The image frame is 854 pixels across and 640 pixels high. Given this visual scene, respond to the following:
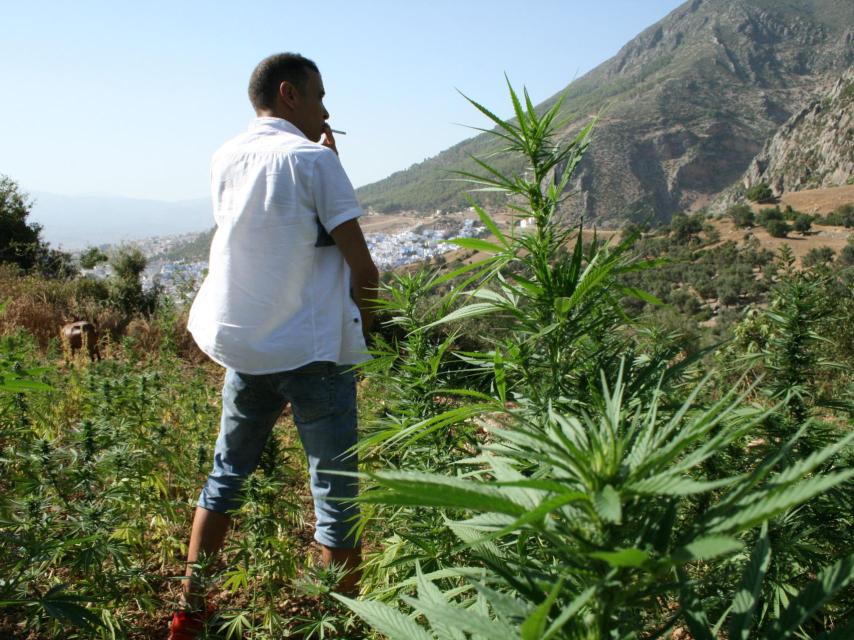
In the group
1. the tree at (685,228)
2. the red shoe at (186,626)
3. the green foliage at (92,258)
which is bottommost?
the tree at (685,228)

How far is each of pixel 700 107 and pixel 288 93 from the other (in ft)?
241

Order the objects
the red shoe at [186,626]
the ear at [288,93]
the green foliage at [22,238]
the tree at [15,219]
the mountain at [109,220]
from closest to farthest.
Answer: the red shoe at [186,626] < the ear at [288,93] < the green foliage at [22,238] < the tree at [15,219] < the mountain at [109,220]

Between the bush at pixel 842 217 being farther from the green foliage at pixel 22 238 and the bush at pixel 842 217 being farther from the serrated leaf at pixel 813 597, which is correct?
the serrated leaf at pixel 813 597

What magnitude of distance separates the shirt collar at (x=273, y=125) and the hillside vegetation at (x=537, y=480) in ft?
2.19

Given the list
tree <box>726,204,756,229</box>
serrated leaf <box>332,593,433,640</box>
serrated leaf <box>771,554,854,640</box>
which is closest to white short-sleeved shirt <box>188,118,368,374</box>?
serrated leaf <box>332,593,433,640</box>

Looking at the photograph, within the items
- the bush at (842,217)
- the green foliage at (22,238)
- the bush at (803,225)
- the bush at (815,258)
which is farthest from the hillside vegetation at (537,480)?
the bush at (842,217)

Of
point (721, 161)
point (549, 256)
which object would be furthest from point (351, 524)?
point (721, 161)

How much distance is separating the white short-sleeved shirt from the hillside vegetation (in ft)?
0.84

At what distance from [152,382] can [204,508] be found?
1.09 m

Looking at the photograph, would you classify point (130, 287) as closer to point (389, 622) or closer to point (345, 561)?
point (345, 561)

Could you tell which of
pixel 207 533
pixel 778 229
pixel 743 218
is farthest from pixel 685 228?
pixel 207 533

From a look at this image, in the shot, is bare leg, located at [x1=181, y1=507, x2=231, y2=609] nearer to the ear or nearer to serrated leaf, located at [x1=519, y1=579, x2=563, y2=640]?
the ear

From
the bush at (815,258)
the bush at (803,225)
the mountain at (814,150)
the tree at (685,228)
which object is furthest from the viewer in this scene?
the mountain at (814,150)

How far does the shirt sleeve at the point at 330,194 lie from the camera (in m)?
1.90
